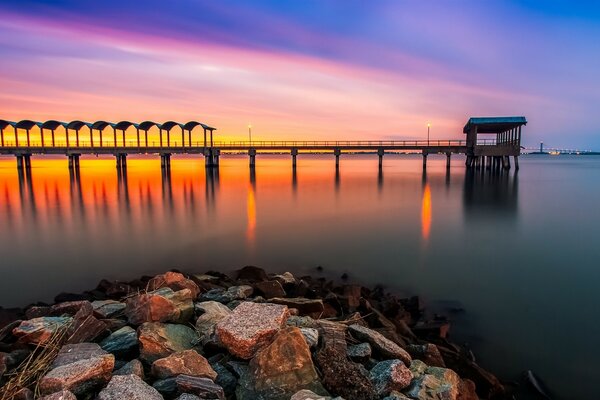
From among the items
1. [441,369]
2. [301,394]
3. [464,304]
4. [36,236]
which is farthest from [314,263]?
[36,236]

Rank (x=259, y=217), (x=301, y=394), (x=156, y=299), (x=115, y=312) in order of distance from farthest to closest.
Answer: (x=259, y=217) → (x=115, y=312) → (x=156, y=299) → (x=301, y=394)

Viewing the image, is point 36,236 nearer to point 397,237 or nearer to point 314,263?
point 314,263

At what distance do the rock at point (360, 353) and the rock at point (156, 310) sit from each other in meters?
2.70

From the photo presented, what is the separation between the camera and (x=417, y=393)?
15.3 ft

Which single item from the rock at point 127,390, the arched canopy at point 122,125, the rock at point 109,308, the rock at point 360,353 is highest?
the arched canopy at point 122,125

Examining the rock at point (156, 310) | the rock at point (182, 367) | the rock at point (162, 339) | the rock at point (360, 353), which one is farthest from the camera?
the rock at point (156, 310)

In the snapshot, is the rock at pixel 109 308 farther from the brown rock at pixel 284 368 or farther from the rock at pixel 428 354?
the rock at pixel 428 354

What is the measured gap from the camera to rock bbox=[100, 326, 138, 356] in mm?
5262

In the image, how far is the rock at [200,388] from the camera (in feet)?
13.6

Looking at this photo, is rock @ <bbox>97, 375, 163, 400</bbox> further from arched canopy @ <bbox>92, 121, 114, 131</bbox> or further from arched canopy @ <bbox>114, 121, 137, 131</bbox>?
arched canopy @ <bbox>92, 121, 114, 131</bbox>

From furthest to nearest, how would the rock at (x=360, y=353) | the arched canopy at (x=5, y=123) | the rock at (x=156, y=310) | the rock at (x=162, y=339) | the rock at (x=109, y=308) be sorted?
the arched canopy at (x=5, y=123)
the rock at (x=109, y=308)
the rock at (x=156, y=310)
the rock at (x=360, y=353)
the rock at (x=162, y=339)

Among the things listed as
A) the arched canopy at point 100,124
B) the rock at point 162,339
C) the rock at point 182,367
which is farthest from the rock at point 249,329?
the arched canopy at point 100,124

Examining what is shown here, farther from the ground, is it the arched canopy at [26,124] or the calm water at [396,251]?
the arched canopy at [26,124]

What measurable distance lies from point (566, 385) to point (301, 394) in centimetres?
474
